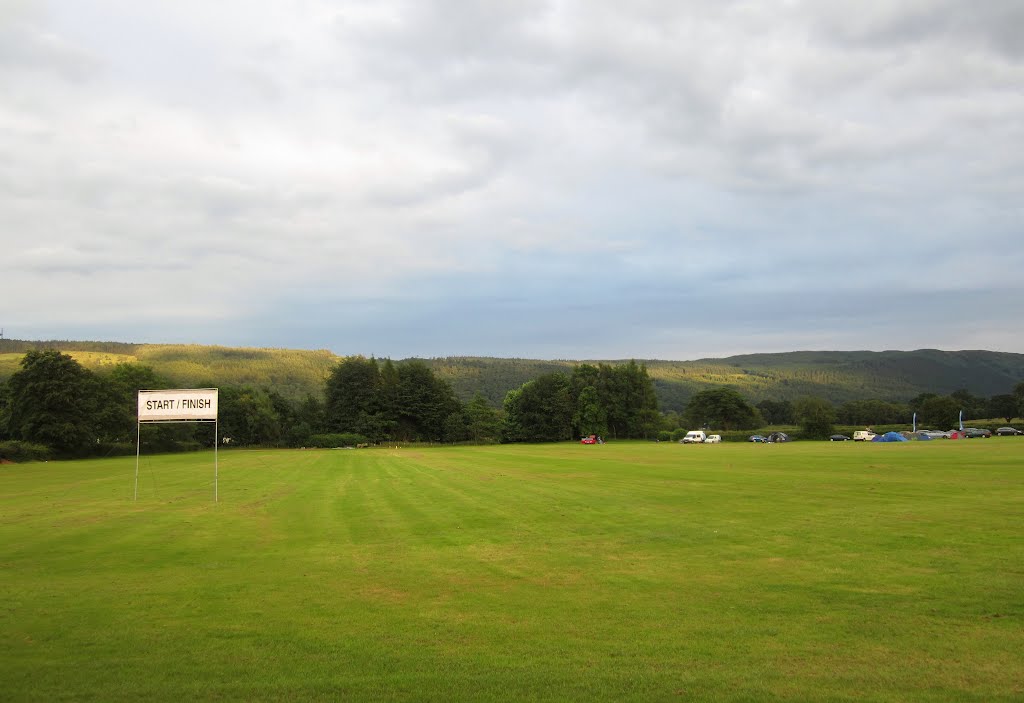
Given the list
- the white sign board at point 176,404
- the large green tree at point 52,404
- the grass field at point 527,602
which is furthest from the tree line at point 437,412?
the grass field at point 527,602

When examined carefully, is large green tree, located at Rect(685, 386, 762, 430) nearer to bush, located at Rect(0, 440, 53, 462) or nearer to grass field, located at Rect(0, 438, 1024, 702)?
bush, located at Rect(0, 440, 53, 462)

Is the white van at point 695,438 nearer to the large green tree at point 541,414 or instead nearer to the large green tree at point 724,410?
the large green tree at point 541,414

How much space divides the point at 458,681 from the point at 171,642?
4.16m

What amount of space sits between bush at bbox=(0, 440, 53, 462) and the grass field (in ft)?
170

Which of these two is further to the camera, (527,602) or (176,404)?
(176,404)

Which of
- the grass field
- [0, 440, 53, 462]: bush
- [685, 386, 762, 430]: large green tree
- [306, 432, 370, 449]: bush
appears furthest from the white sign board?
[685, 386, 762, 430]: large green tree

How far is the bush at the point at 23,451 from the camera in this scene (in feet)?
202

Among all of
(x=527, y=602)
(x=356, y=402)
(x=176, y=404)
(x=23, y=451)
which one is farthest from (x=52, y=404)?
(x=527, y=602)

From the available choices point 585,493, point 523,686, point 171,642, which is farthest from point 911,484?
point 171,642

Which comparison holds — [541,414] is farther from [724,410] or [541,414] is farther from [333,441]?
[724,410]

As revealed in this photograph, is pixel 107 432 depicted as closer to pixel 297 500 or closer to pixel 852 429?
pixel 297 500

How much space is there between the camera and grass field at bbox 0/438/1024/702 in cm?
706

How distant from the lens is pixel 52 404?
69.2 meters

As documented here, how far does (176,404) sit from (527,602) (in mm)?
21643
